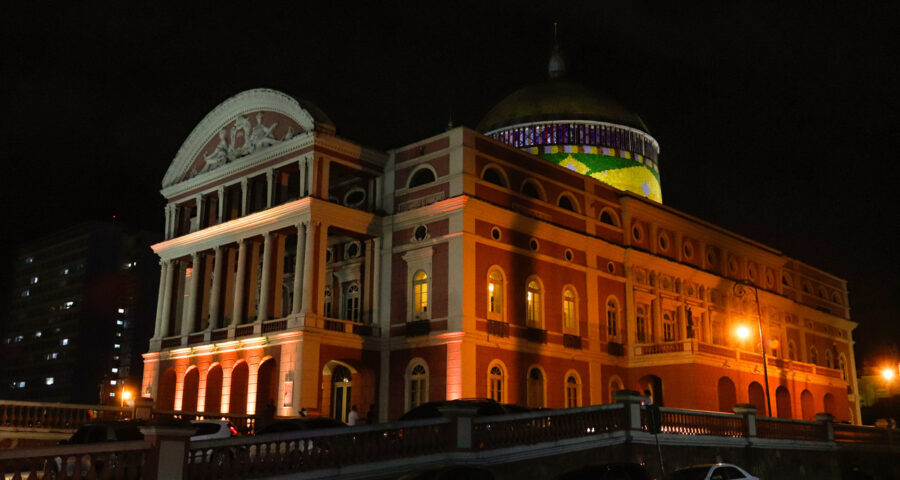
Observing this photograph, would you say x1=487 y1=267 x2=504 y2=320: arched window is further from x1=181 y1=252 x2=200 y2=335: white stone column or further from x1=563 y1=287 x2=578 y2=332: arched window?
x1=181 y1=252 x2=200 y2=335: white stone column

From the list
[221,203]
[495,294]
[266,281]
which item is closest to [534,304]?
[495,294]

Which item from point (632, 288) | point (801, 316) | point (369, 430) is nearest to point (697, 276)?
point (632, 288)

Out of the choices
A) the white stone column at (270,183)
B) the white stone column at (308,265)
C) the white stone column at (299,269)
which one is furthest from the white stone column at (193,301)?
the white stone column at (308,265)

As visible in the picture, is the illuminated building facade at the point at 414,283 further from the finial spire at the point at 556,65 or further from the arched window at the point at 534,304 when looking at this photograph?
the finial spire at the point at 556,65

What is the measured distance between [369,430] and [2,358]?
431 feet

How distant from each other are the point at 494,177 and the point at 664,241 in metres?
13.5

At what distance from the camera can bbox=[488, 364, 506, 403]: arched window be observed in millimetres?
35625

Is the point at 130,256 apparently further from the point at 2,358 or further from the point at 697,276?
the point at 697,276

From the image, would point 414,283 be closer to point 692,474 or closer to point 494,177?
point 494,177

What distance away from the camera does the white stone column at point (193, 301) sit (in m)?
42.6

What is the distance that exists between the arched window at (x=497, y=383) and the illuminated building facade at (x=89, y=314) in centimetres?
9175

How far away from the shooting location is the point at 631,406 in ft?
Answer: 78.1

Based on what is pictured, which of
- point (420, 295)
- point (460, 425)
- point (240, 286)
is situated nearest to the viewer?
point (460, 425)

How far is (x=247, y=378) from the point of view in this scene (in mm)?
38750
